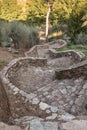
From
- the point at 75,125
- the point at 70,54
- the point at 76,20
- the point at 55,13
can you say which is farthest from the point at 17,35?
the point at 75,125

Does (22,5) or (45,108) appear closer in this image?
(45,108)

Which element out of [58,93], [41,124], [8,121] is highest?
[41,124]

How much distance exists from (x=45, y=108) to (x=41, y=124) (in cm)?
183

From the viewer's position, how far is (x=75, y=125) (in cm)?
405

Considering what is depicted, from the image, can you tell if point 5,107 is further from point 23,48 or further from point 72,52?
point 23,48

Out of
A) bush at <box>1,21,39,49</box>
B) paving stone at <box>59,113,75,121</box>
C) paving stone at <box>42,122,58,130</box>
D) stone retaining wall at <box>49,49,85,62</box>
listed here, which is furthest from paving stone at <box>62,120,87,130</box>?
bush at <box>1,21,39,49</box>

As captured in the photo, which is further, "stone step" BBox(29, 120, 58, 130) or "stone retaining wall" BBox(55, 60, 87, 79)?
"stone retaining wall" BBox(55, 60, 87, 79)

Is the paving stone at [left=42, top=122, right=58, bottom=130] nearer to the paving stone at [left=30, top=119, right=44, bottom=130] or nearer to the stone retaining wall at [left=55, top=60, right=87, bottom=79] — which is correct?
the paving stone at [left=30, top=119, right=44, bottom=130]

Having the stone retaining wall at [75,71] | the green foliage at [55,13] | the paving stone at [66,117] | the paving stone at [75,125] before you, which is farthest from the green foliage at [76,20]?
the paving stone at [75,125]

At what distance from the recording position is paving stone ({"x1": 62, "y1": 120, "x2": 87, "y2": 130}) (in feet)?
12.9

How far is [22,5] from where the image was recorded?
122 ft

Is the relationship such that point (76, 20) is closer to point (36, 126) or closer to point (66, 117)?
point (66, 117)

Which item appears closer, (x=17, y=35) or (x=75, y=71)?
(x=75, y=71)

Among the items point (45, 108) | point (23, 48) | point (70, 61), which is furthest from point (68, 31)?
point (45, 108)
